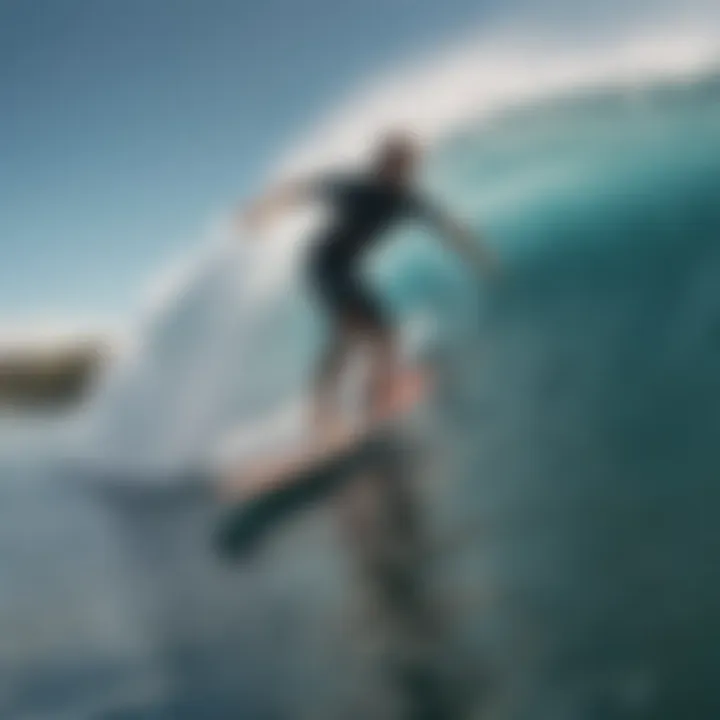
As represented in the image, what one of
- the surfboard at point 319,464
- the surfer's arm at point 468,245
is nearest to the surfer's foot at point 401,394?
the surfboard at point 319,464

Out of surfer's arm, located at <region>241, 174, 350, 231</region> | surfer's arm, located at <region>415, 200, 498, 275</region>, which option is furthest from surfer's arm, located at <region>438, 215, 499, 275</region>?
surfer's arm, located at <region>241, 174, 350, 231</region>

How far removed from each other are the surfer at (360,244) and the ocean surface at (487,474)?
25 mm

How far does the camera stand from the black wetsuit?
4.25 feet

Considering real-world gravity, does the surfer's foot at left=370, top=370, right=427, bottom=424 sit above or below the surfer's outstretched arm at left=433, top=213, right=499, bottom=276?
below

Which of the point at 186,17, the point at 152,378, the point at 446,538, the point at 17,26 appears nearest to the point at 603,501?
the point at 446,538

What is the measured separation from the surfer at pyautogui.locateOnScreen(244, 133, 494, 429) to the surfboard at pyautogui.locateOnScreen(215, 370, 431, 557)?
0.01 m

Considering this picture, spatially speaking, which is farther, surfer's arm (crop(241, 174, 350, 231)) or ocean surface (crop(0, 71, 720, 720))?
surfer's arm (crop(241, 174, 350, 231))

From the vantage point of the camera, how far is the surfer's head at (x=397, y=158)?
1.32 meters

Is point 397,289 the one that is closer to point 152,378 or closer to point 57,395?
point 152,378

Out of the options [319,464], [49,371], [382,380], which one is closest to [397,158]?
[382,380]

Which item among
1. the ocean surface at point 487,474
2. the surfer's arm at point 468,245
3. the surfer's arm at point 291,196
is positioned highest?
the surfer's arm at point 291,196

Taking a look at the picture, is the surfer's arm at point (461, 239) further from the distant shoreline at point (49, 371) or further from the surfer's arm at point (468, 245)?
the distant shoreline at point (49, 371)

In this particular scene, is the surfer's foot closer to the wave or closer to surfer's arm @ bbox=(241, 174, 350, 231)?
the wave

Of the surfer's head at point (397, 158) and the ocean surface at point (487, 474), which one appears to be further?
the surfer's head at point (397, 158)
